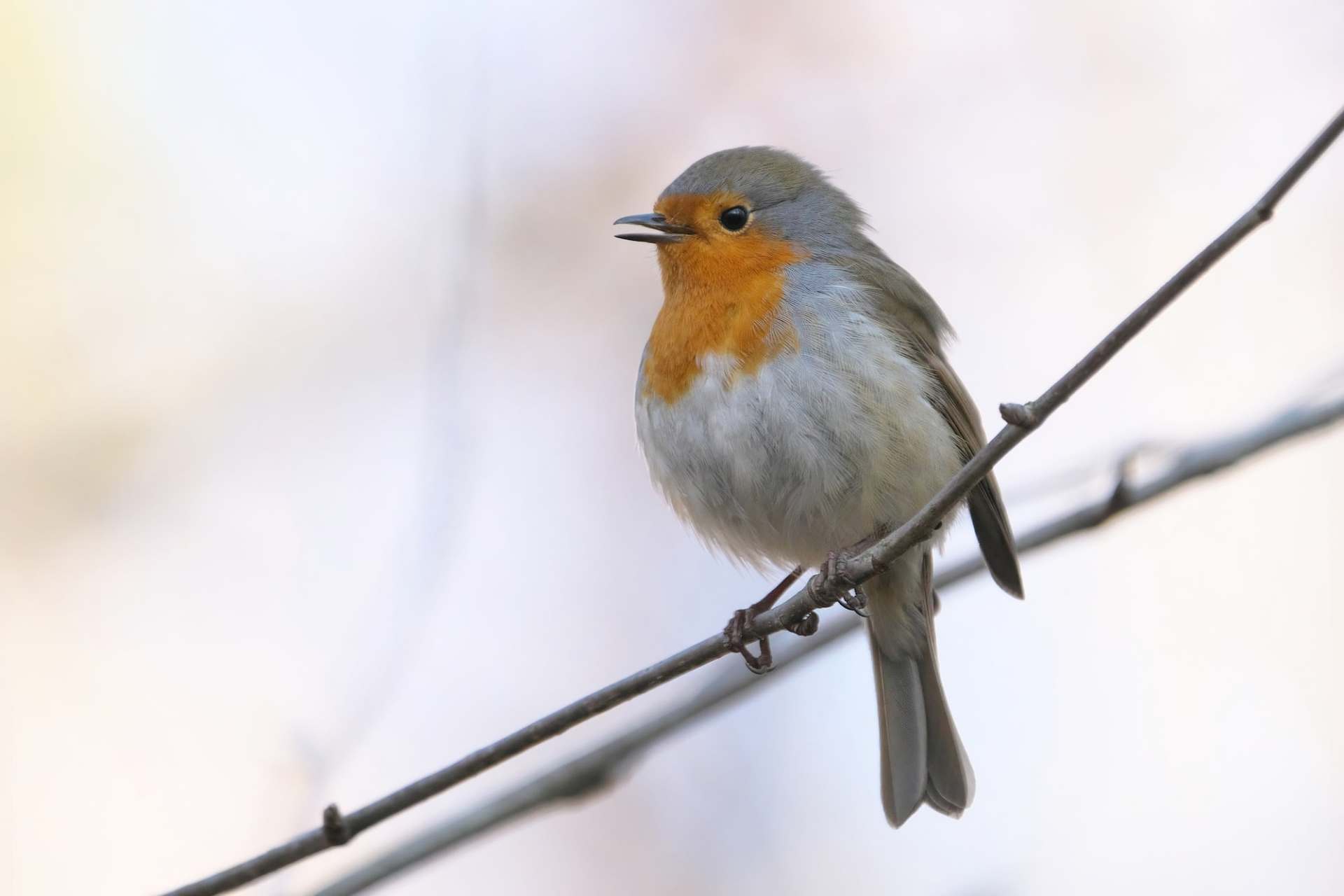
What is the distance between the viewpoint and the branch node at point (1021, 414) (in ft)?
6.66

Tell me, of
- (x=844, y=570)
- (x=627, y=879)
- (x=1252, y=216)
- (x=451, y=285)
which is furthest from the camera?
(x=627, y=879)

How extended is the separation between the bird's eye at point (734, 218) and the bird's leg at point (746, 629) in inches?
46.3

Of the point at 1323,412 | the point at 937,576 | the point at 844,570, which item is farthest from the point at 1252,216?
the point at 937,576

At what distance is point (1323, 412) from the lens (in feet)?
8.89

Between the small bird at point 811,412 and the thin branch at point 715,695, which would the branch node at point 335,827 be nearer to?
the thin branch at point 715,695

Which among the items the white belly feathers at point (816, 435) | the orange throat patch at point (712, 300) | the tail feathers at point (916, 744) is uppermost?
the orange throat patch at point (712, 300)

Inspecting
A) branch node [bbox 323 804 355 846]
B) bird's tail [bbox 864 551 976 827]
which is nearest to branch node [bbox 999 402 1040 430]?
branch node [bbox 323 804 355 846]

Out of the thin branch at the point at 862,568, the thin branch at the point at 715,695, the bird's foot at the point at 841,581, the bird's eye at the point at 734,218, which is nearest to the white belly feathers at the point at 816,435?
the bird's foot at the point at 841,581

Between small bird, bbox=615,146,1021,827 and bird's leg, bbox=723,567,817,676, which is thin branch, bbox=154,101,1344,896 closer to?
bird's leg, bbox=723,567,817,676

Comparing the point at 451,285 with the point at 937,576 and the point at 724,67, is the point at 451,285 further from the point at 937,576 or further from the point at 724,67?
the point at 724,67

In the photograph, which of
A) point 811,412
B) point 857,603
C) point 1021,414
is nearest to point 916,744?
point 857,603

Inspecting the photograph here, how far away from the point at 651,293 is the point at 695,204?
2.14 metres

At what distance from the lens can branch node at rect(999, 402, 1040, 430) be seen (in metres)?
2.03

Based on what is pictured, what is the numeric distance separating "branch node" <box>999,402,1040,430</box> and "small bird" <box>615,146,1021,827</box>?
118 cm
